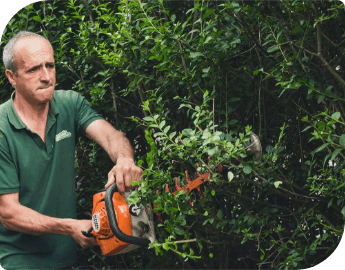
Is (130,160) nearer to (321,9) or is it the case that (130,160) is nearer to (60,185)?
(60,185)

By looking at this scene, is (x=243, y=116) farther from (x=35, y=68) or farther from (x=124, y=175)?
(x=35, y=68)

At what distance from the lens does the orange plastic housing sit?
289 cm

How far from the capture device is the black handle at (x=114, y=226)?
9.34ft

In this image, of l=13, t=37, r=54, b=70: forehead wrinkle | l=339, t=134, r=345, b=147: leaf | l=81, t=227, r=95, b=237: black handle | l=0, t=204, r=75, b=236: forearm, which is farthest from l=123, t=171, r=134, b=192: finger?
l=339, t=134, r=345, b=147: leaf

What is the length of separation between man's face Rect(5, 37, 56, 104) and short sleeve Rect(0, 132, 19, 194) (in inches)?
13.6

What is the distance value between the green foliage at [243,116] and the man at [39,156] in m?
0.23

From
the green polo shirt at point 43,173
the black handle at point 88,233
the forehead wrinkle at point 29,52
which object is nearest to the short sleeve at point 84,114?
the green polo shirt at point 43,173

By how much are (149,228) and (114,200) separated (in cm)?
26

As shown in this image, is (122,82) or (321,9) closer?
(321,9)

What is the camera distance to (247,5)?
273cm

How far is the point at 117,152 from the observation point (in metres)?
3.26

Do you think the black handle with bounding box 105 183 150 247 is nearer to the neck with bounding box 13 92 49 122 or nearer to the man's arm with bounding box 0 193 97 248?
the man's arm with bounding box 0 193 97 248

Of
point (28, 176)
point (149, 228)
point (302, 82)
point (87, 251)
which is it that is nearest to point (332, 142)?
point (302, 82)

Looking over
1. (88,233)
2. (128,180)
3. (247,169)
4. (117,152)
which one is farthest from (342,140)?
(88,233)
